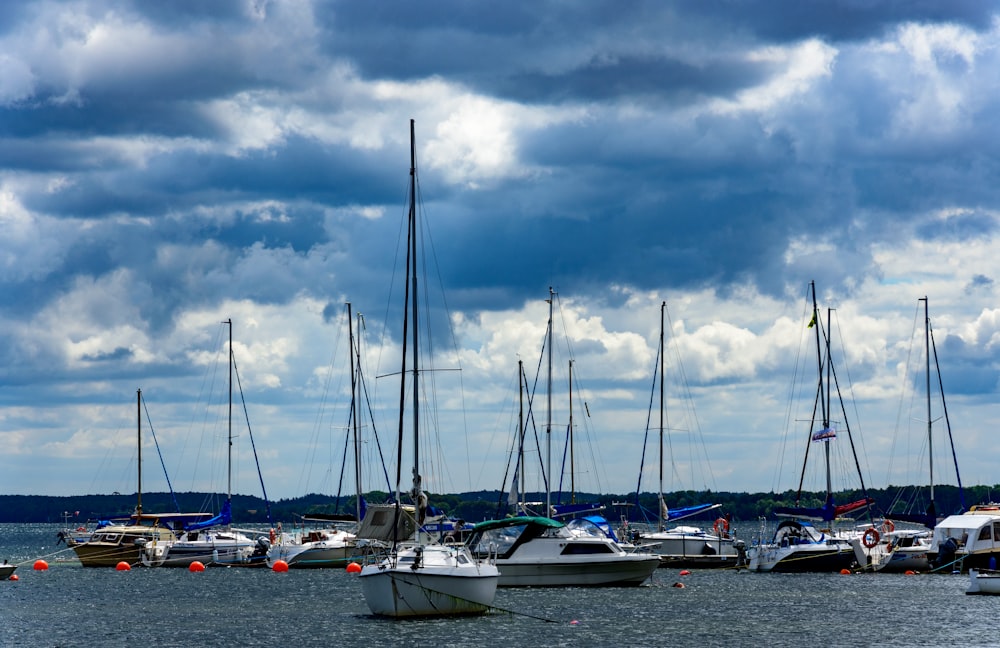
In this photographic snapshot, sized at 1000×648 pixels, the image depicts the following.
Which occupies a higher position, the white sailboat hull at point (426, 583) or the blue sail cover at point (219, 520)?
the blue sail cover at point (219, 520)

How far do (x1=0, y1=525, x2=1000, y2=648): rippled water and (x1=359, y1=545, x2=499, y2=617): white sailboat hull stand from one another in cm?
80

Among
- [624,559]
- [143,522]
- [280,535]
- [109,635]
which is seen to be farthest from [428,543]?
[143,522]

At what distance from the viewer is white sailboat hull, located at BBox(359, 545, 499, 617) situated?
57094 millimetres

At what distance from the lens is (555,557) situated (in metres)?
78.7

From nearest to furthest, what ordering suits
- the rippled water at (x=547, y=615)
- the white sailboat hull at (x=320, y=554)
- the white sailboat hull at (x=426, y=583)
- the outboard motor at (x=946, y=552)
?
the white sailboat hull at (x=426, y=583) → the rippled water at (x=547, y=615) → the outboard motor at (x=946, y=552) → the white sailboat hull at (x=320, y=554)

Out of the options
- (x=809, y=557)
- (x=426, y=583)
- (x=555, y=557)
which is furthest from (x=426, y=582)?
(x=809, y=557)

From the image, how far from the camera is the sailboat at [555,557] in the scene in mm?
78562

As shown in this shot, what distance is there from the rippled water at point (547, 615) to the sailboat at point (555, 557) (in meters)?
0.79

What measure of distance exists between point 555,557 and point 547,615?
12.7 meters

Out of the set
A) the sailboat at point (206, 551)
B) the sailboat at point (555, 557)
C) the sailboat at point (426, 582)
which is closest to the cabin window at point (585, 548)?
the sailboat at point (555, 557)

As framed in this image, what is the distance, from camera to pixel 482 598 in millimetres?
59750

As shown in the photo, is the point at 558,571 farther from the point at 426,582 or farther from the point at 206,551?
the point at 206,551

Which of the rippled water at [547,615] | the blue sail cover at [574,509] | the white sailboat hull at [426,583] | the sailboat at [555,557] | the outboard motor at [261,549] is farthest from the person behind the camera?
the outboard motor at [261,549]

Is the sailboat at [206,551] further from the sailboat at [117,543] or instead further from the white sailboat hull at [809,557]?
the white sailboat hull at [809,557]
